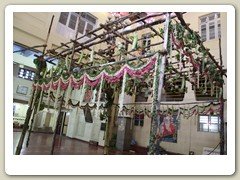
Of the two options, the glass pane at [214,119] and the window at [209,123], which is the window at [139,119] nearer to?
the window at [209,123]

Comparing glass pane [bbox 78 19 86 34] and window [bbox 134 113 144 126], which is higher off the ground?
glass pane [bbox 78 19 86 34]

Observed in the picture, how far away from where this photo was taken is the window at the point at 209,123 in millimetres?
6318

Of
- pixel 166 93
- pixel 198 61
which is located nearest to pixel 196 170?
pixel 198 61

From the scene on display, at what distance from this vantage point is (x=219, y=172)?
234 centimetres

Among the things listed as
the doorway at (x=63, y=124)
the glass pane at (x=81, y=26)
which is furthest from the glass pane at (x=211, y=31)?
the doorway at (x=63, y=124)

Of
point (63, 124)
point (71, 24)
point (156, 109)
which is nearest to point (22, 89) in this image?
point (63, 124)

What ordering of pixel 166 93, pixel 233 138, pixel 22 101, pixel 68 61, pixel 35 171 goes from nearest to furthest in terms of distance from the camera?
pixel 35 171 < pixel 233 138 < pixel 68 61 < pixel 166 93 < pixel 22 101

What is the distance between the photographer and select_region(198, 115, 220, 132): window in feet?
20.7

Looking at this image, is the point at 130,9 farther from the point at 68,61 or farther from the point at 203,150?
the point at 203,150

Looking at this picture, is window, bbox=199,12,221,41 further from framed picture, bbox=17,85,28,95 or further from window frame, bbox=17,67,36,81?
framed picture, bbox=17,85,28,95

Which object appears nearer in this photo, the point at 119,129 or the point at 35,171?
the point at 35,171

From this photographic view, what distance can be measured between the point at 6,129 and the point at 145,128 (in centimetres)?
643

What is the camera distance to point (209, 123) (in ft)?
21.3

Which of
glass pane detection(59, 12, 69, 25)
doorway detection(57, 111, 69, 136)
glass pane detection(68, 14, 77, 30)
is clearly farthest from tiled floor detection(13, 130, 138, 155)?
glass pane detection(68, 14, 77, 30)
